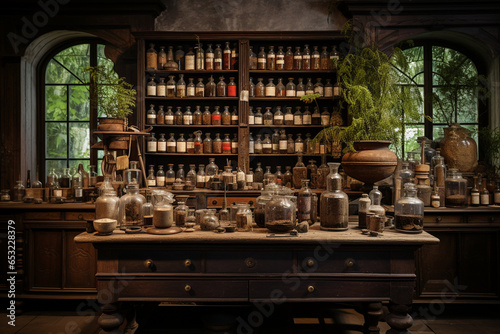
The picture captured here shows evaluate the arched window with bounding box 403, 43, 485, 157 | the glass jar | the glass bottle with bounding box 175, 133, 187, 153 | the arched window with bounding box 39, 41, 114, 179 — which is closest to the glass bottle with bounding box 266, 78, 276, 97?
the glass bottle with bounding box 175, 133, 187, 153

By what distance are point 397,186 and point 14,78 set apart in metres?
4.07

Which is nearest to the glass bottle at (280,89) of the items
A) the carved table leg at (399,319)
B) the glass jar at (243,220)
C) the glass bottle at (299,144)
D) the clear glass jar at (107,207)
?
the glass bottle at (299,144)

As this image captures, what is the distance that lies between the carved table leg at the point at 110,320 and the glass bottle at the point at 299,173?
8.19 feet

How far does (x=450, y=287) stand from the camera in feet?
10.9

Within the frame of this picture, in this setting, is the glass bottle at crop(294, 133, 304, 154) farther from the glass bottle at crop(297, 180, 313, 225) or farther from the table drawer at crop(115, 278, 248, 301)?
the table drawer at crop(115, 278, 248, 301)

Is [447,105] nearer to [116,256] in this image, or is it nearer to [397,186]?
[397,186]

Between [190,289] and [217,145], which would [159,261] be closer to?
[190,289]

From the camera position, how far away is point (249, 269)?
6.47ft

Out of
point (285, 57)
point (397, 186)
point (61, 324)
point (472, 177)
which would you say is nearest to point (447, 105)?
point (472, 177)

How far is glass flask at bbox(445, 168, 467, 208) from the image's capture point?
3359 millimetres

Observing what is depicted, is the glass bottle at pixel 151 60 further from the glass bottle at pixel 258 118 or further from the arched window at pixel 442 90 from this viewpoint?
the arched window at pixel 442 90

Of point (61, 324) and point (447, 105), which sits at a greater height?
point (447, 105)

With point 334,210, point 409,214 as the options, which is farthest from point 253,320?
point 409,214

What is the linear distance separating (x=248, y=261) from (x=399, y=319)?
0.78 m
